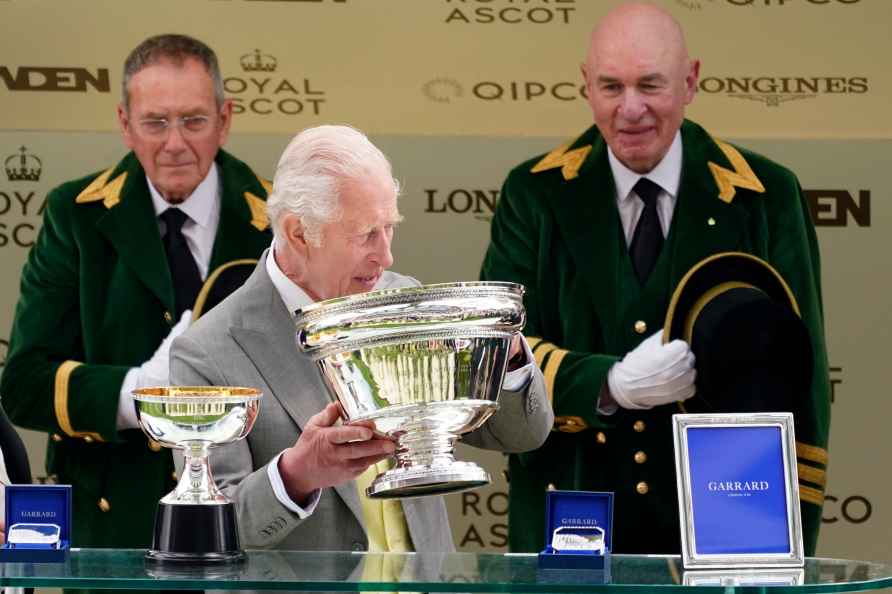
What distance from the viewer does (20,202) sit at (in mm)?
5062

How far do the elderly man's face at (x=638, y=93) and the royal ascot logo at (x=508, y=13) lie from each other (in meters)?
0.26

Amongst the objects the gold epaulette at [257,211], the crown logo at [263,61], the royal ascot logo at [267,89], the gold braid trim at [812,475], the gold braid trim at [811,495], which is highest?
the crown logo at [263,61]

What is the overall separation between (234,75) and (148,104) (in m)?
0.29

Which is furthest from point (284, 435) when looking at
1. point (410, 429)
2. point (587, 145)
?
point (587, 145)

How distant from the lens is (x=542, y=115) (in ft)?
16.6

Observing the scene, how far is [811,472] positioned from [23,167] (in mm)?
2493

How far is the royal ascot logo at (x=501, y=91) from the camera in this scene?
16.6 feet

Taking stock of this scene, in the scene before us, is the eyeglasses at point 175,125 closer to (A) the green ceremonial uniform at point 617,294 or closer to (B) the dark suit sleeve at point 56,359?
(B) the dark suit sleeve at point 56,359

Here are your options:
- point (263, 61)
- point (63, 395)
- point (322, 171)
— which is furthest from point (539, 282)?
point (322, 171)

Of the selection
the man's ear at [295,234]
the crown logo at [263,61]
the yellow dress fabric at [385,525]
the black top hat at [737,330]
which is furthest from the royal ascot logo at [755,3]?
the yellow dress fabric at [385,525]

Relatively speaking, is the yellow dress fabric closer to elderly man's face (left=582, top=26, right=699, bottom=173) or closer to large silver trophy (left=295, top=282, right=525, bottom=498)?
large silver trophy (left=295, top=282, right=525, bottom=498)

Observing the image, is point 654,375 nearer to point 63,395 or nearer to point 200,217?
point 200,217

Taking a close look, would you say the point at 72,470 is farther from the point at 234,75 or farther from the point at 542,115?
the point at 542,115

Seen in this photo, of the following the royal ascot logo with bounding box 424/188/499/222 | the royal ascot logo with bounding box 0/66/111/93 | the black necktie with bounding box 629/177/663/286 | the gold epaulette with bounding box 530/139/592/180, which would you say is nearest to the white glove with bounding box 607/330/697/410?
the black necktie with bounding box 629/177/663/286
